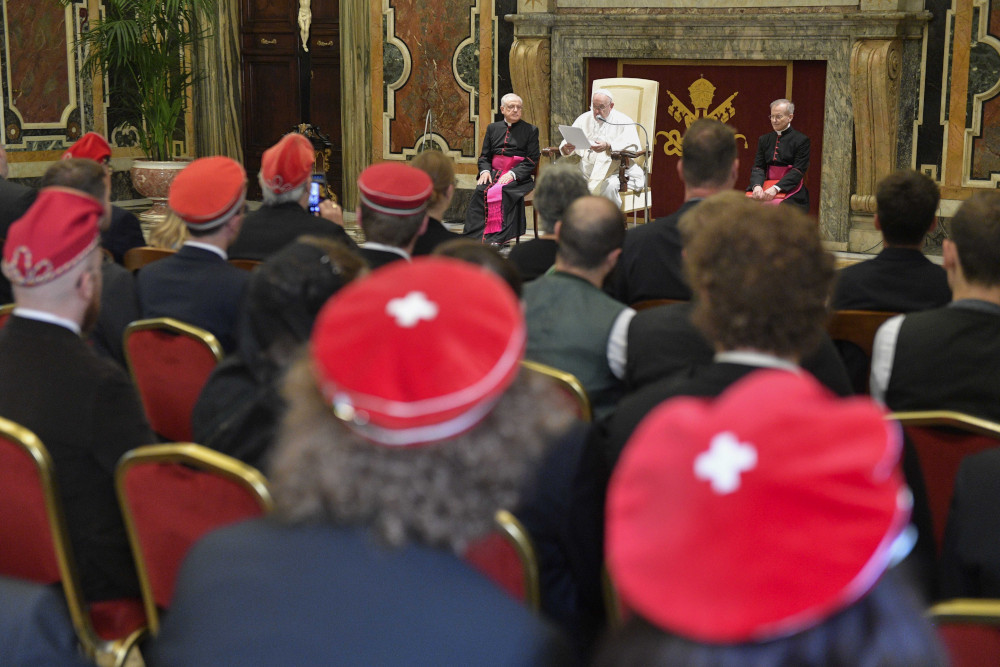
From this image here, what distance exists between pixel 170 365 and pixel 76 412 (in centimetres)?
82

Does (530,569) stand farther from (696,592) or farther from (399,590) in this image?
(696,592)

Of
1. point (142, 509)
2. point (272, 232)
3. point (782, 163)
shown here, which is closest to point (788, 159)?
point (782, 163)

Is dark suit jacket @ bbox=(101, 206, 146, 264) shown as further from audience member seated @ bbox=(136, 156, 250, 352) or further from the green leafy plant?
the green leafy plant

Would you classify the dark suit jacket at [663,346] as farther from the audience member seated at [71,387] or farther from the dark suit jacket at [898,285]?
the audience member seated at [71,387]

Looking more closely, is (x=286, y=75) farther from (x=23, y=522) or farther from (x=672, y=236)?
(x=23, y=522)

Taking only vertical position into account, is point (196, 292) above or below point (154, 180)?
above

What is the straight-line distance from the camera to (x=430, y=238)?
4016 millimetres

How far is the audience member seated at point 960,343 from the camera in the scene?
2.20 meters

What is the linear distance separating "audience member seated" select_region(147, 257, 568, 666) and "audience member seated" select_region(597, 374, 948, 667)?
0.71 ft

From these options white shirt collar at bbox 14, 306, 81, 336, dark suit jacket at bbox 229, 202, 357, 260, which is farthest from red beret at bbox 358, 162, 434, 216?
white shirt collar at bbox 14, 306, 81, 336

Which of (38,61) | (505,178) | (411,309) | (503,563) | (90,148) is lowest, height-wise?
(505,178)

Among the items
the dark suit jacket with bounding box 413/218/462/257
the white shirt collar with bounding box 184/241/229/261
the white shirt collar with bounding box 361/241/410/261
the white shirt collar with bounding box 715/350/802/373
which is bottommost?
the dark suit jacket with bounding box 413/218/462/257

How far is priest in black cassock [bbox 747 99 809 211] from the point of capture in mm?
6652

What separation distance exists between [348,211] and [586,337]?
6.95m
